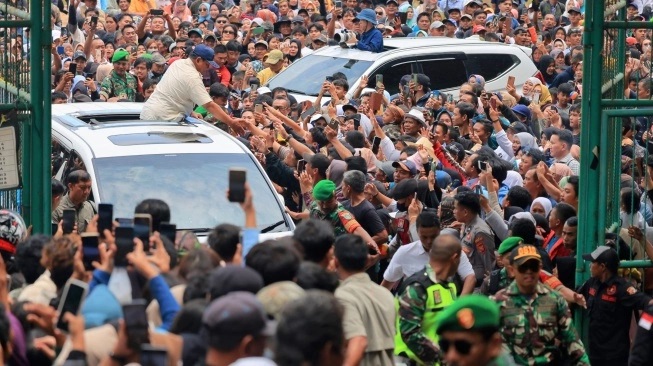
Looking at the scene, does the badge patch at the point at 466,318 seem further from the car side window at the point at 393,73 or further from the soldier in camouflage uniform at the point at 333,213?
the car side window at the point at 393,73

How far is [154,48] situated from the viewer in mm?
20578

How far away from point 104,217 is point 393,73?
35.4 ft

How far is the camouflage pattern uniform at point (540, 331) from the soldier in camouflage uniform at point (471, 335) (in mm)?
2081

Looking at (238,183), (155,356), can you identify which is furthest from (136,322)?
(238,183)

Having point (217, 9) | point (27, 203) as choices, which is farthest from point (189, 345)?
point (217, 9)

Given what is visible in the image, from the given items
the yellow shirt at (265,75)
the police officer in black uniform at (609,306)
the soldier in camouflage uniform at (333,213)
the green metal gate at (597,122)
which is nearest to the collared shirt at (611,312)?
the police officer in black uniform at (609,306)

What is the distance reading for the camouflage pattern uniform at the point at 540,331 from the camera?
7668 mm

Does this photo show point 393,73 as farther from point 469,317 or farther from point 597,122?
point 469,317

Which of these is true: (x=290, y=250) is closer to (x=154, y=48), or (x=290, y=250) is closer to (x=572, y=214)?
(x=572, y=214)

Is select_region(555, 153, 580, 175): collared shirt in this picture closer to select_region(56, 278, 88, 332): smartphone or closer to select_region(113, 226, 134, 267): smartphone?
select_region(113, 226, 134, 267): smartphone

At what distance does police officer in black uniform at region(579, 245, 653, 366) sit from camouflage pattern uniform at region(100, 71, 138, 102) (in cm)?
863

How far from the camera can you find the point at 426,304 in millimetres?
7691

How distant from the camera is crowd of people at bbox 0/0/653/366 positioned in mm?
5605

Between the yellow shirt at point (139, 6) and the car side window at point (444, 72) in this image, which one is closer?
the car side window at point (444, 72)
